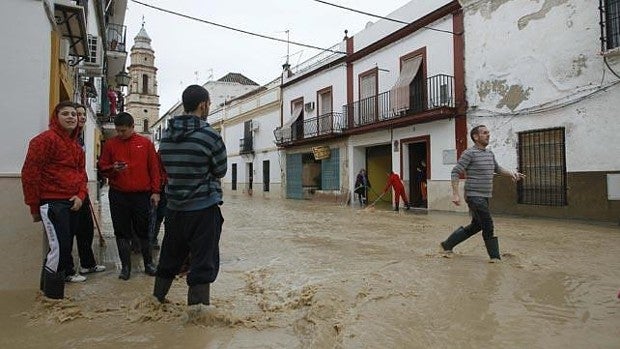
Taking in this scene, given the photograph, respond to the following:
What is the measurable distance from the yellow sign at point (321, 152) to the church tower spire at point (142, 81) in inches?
1231

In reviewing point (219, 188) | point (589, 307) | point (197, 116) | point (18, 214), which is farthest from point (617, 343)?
point (18, 214)

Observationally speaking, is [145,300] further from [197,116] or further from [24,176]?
[197,116]

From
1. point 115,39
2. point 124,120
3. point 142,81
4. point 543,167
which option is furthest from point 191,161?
point 142,81

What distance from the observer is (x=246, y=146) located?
28.6m

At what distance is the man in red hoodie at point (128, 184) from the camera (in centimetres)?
420

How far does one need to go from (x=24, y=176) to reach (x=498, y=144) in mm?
11165

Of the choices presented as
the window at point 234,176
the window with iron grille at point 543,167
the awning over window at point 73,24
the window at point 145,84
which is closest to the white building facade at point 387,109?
the window with iron grille at point 543,167

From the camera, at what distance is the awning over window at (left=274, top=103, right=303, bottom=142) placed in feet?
73.3

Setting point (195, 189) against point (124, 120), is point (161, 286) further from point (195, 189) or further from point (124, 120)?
point (124, 120)

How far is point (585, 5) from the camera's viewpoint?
998 centimetres

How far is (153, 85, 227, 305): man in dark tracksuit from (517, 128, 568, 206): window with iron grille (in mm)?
9741

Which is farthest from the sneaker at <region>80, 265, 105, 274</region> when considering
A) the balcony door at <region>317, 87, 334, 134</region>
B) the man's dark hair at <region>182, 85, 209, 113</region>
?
the balcony door at <region>317, 87, 334, 134</region>

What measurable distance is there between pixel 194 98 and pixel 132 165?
1.54 m

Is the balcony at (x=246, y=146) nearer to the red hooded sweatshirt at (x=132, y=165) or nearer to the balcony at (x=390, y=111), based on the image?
the balcony at (x=390, y=111)
